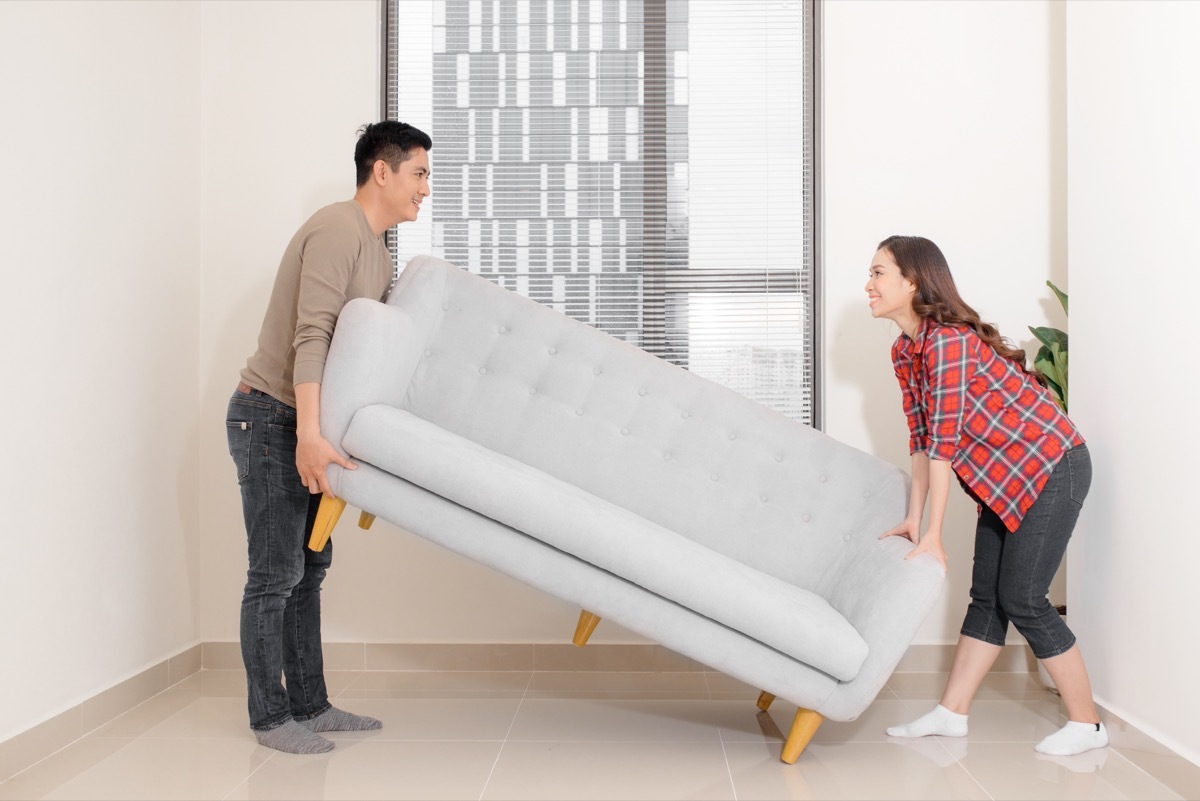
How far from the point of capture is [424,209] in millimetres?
3422

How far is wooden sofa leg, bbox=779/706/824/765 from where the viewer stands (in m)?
2.25

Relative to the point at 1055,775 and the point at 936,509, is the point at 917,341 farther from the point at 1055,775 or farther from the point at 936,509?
the point at 1055,775

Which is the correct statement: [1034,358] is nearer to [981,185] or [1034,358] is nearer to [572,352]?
[981,185]

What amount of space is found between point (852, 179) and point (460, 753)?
2.30 m

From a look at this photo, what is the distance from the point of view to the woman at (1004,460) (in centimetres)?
238

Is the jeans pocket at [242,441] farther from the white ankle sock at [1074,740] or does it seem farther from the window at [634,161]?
the white ankle sock at [1074,740]

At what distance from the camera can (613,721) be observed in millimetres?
2678

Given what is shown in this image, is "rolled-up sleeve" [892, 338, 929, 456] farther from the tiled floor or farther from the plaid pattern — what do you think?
the tiled floor

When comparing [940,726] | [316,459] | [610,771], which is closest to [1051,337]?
[940,726]

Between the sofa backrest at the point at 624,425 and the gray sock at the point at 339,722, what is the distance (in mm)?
841

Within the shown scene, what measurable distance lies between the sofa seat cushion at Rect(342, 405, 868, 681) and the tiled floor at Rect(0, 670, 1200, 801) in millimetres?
354

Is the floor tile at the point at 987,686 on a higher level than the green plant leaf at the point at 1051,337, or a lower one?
lower

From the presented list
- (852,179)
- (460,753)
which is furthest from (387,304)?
(852,179)

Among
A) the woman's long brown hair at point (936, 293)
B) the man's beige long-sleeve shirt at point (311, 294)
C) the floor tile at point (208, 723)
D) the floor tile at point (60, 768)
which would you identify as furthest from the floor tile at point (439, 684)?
the woman's long brown hair at point (936, 293)
